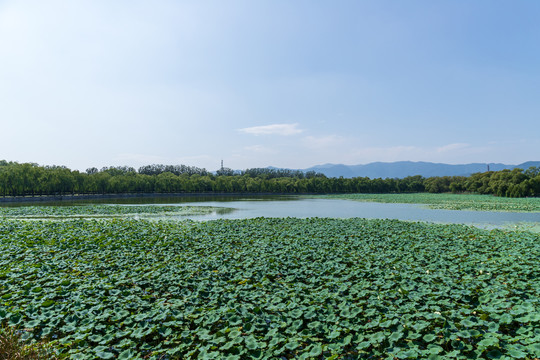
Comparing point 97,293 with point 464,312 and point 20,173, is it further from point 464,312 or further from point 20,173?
point 20,173

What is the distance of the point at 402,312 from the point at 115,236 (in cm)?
957

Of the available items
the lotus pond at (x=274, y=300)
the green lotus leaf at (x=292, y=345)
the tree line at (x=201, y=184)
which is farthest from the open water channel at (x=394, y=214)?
the tree line at (x=201, y=184)

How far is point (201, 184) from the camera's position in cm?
7656

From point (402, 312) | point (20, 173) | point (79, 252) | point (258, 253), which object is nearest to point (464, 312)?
point (402, 312)

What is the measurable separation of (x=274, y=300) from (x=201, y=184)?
73123 mm

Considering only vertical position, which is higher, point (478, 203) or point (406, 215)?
point (406, 215)

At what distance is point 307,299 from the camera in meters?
5.25

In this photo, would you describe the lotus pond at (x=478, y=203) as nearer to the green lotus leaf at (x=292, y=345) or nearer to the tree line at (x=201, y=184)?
the tree line at (x=201, y=184)

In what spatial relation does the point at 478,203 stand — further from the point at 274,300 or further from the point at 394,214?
the point at 274,300

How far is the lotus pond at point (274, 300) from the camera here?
151 inches

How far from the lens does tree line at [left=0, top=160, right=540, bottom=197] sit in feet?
157

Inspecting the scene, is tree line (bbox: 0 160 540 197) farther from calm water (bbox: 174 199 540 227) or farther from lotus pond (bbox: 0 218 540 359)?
lotus pond (bbox: 0 218 540 359)

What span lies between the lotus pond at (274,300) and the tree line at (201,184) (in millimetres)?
46755

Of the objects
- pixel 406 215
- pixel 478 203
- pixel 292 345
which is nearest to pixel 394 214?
pixel 406 215
